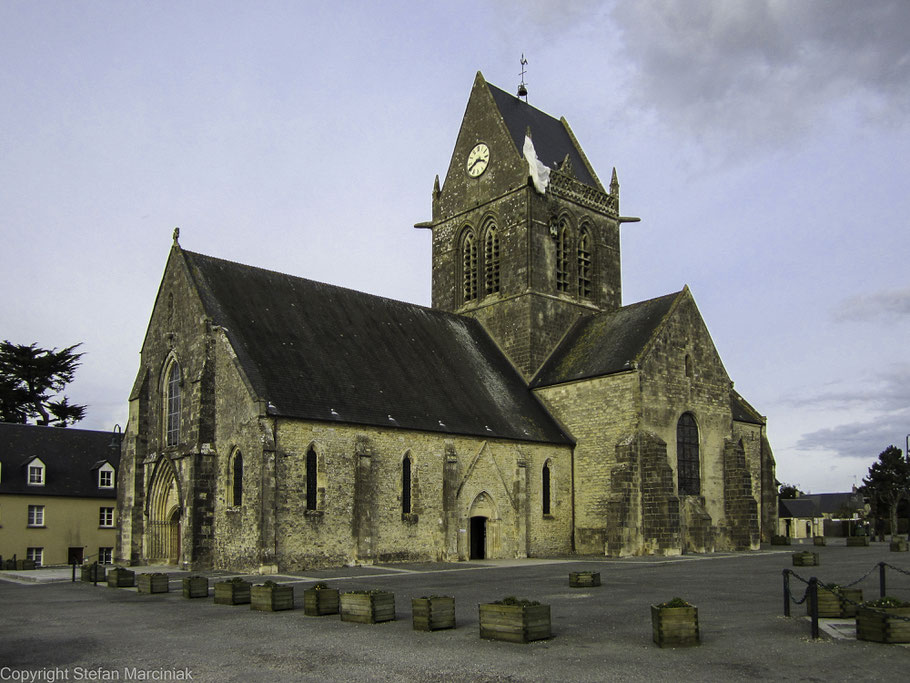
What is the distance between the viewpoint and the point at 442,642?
13.1 meters

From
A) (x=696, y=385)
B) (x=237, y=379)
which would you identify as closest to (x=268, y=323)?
(x=237, y=379)

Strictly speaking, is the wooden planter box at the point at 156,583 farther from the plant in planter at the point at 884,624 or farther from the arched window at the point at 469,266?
the arched window at the point at 469,266

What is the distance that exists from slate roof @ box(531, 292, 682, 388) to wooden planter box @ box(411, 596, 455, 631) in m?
21.2

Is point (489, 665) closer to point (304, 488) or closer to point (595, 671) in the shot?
point (595, 671)

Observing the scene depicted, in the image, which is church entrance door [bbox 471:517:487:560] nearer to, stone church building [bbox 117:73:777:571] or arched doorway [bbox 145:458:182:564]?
stone church building [bbox 117:73:777:571]

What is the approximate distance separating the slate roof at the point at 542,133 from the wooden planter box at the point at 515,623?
31.8m

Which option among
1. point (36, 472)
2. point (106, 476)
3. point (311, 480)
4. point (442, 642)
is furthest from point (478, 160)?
point (442, 642)

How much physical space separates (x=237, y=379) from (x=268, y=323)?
3574 mm

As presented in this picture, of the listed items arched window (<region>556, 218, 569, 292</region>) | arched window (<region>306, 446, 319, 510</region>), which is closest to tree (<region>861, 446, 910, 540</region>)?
arched window (<region>556, 218, 569, 292</region>)

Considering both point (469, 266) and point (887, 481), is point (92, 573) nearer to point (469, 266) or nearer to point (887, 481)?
point (469, 266)

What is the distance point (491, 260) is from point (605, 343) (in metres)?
8.01

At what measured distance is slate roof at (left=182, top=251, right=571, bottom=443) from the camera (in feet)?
96.4

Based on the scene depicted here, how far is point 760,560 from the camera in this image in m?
30.0

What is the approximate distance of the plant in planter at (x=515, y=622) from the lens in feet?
42.0
